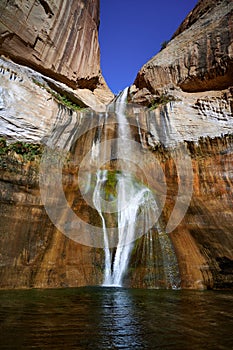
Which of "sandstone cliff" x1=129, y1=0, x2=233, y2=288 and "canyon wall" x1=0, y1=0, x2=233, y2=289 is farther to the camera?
"sandstone cliff" x1=129, y1=0, x2=233, y2=288

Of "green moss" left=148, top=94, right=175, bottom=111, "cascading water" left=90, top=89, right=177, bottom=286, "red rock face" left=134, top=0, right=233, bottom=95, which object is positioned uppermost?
"red rock face" left=134, top=0, right=233, bottom=95

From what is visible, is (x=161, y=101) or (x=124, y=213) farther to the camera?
(x=161, y=101)

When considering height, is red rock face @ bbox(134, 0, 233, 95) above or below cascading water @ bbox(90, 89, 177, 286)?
above

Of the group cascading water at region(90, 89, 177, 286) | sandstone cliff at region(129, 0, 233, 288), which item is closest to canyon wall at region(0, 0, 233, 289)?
sandstone cliff at region(129, 0, 233, 288)

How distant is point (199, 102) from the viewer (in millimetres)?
11453

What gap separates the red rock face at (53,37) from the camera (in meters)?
11.8

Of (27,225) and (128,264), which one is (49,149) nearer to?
(27,225)

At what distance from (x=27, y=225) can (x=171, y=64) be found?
35.8 ft

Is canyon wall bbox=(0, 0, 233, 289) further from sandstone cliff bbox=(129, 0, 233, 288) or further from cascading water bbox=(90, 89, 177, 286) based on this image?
cascading water bbox=(90, 89, 177, 286)

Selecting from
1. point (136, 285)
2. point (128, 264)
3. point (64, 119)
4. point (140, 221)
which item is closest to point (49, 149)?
point (64, 119)

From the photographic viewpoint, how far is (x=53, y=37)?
45.4ft

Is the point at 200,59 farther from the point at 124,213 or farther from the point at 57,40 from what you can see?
the point at 124,213

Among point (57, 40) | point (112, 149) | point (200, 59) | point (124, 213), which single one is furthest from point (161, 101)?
point (57, 40)

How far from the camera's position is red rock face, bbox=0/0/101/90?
466 inches
